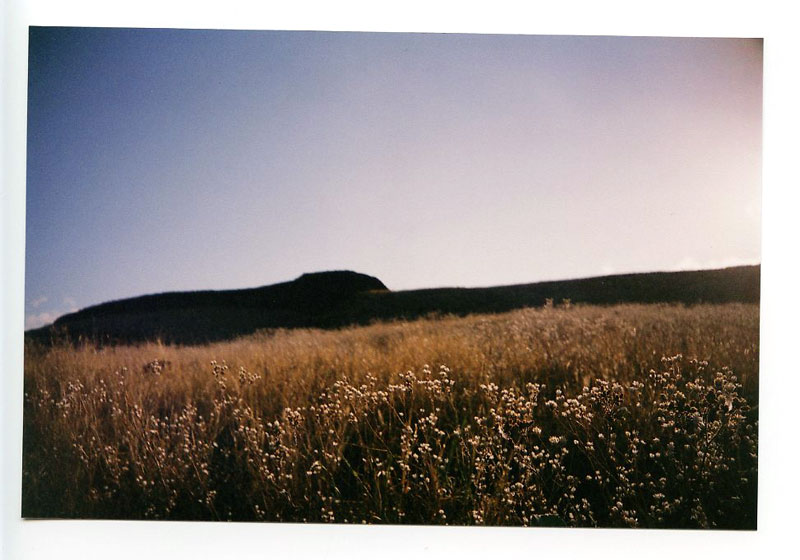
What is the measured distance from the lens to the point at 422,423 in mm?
2951

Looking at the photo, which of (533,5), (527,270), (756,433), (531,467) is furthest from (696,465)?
(533,5)

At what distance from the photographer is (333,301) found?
2.92m

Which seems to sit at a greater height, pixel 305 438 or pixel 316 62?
pixel 316 62

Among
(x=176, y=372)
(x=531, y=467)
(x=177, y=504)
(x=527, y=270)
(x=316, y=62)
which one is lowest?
(x=177, y=504)

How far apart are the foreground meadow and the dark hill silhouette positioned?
0.06m

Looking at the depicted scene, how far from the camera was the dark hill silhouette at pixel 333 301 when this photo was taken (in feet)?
9.59

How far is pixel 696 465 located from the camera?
9.59 feet

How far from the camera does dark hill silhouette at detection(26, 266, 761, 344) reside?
292 cm

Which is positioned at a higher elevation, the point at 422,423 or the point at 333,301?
the point at 333,301

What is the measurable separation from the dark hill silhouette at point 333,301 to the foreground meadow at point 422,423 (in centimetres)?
6

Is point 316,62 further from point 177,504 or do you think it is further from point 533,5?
point 177,504

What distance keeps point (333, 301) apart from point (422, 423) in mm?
716

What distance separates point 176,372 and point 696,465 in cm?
250

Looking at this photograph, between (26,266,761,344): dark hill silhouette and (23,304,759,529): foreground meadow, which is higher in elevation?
(26,266,761,344): dark hill silhouette
